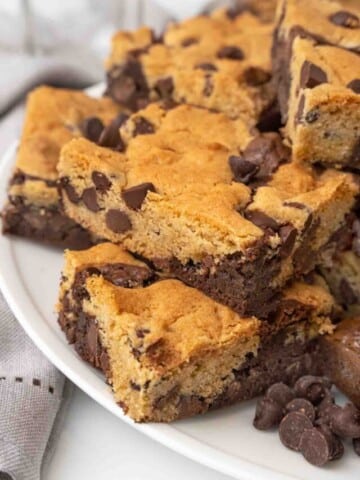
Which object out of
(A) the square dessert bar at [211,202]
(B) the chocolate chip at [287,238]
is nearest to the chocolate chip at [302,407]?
(A) the square dessert bar at [211,202]

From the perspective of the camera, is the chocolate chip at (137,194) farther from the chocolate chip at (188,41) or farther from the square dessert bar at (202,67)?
the chocolate chip at (188,41)

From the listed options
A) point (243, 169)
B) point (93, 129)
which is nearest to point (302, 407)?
point (243, 169)

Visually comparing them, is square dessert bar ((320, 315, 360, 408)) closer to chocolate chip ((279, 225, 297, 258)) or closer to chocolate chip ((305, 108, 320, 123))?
chocolate chip ((279, 225, 297, 258))

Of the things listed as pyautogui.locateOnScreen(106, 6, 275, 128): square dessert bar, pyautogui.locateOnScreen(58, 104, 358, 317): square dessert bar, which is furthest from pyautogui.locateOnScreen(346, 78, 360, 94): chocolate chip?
pyautogui.locateOnScreen(106, 6, 275, 128): square dessert bar

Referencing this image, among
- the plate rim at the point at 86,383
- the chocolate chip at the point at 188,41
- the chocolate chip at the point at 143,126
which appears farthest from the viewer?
the chocolate chip at the point at 188,41

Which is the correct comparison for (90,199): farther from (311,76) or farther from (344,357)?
(344,357)
